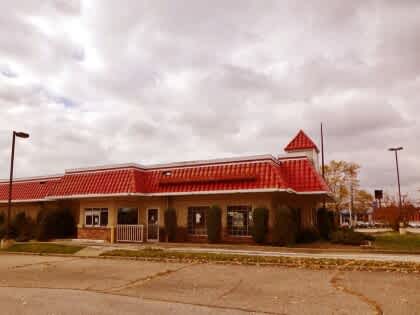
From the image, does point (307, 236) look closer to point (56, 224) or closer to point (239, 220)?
point (239, 220)

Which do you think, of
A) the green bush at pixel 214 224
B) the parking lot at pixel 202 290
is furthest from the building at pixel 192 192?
the parking lot at pixel 202 290

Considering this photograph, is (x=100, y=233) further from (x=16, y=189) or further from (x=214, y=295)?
(x=214, y=295)

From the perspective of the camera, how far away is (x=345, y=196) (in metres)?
41.8

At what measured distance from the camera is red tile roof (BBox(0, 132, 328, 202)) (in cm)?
2098

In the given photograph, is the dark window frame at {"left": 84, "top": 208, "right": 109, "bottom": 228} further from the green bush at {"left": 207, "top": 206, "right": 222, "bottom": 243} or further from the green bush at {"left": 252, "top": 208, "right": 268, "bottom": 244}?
the green bush at {"left": 252, "top": 208, "right": 268, "bottom": 244}

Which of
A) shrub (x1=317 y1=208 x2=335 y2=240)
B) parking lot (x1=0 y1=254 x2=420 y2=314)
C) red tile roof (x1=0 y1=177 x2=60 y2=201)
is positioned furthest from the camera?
red tile roof (x1=0 y1=177 x2=60 y2=201)

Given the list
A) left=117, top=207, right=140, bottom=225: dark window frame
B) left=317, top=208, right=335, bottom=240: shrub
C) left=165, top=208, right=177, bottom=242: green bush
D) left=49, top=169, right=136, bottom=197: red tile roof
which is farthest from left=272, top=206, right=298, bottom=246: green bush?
left=117, top=207, right=140, bottom=225: dark window frame

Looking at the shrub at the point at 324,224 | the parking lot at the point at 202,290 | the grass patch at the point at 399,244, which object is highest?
the shrub at the point at 324,224

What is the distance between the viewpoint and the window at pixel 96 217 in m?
25.0

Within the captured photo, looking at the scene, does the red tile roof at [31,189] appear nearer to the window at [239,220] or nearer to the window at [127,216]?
the window at [127,216]

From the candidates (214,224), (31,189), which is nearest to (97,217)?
(214,224)

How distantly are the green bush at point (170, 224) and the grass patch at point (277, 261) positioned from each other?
539 centimetres

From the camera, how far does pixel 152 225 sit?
78.7 ft

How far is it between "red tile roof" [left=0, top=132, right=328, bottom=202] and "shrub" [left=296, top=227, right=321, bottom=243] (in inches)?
125
